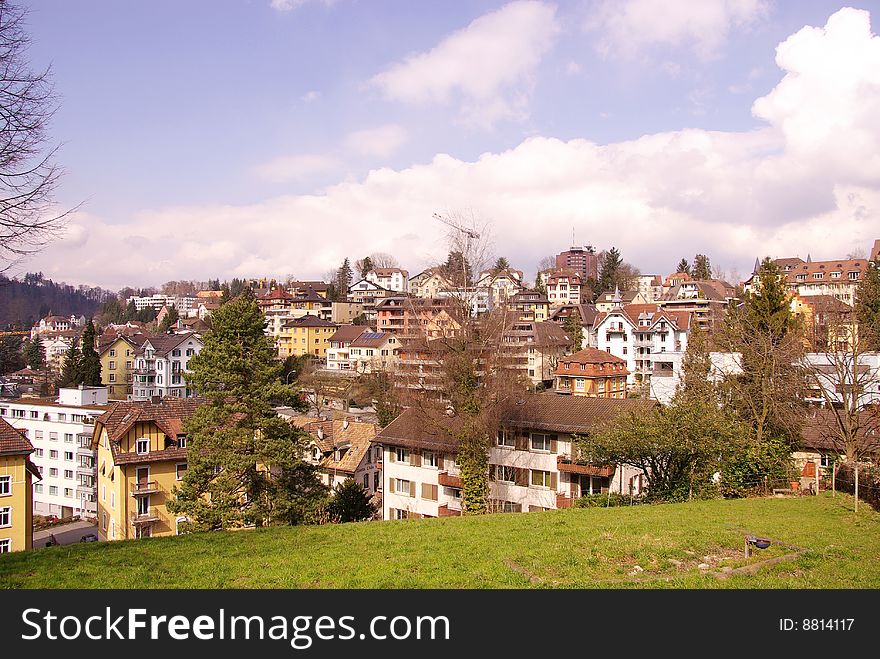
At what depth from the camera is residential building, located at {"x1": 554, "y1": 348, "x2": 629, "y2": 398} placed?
209ft

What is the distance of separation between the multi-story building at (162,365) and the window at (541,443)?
70657 millimetres

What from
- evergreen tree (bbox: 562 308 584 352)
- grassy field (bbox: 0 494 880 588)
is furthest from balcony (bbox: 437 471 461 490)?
evergreen tree (bbox: 562 308 584 352)

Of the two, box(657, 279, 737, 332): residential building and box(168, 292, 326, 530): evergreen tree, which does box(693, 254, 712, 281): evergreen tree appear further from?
box(168, 292, 326, 530): evergreen tree

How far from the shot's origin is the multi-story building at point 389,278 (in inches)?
6176

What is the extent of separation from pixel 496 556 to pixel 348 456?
1263 inches

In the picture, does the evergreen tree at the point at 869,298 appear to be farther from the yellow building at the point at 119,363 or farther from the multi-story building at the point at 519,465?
the yellow building at the point at 119,363

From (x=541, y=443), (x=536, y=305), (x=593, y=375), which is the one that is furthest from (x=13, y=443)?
(x=536, y=305)

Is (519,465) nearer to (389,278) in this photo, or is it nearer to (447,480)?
(447,480)

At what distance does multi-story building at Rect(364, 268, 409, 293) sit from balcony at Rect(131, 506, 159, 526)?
12175cm

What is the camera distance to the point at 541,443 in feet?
104

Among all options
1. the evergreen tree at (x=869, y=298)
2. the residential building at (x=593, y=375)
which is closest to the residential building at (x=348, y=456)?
the residential building at (x=593, y=375)
